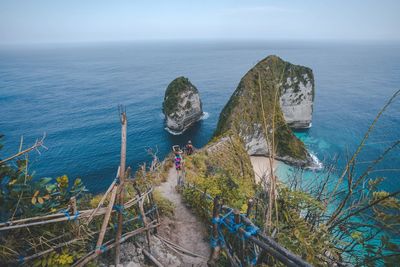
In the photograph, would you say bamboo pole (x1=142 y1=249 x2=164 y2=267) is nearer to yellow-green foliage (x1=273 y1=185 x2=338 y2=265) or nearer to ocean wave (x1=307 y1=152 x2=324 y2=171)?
yellow-green foliage (x1=273 y1=185 x2=338 y2=265)

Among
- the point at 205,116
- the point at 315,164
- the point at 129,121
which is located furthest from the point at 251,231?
the point at 205,116

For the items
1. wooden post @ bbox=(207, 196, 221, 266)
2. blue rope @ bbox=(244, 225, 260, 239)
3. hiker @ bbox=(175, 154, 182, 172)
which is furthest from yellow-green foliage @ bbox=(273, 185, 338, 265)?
hiker @ bbox=(175, 154, 182, 172)

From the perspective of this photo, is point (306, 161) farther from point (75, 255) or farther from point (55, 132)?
point (55, 132)

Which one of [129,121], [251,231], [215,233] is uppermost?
[251,231]

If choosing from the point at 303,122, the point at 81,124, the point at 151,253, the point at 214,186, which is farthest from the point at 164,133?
the point at 151,253

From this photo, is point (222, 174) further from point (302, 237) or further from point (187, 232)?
point (302, 237)

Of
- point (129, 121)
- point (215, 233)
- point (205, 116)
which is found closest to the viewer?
point (215, 233)

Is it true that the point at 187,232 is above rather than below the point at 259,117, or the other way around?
above
